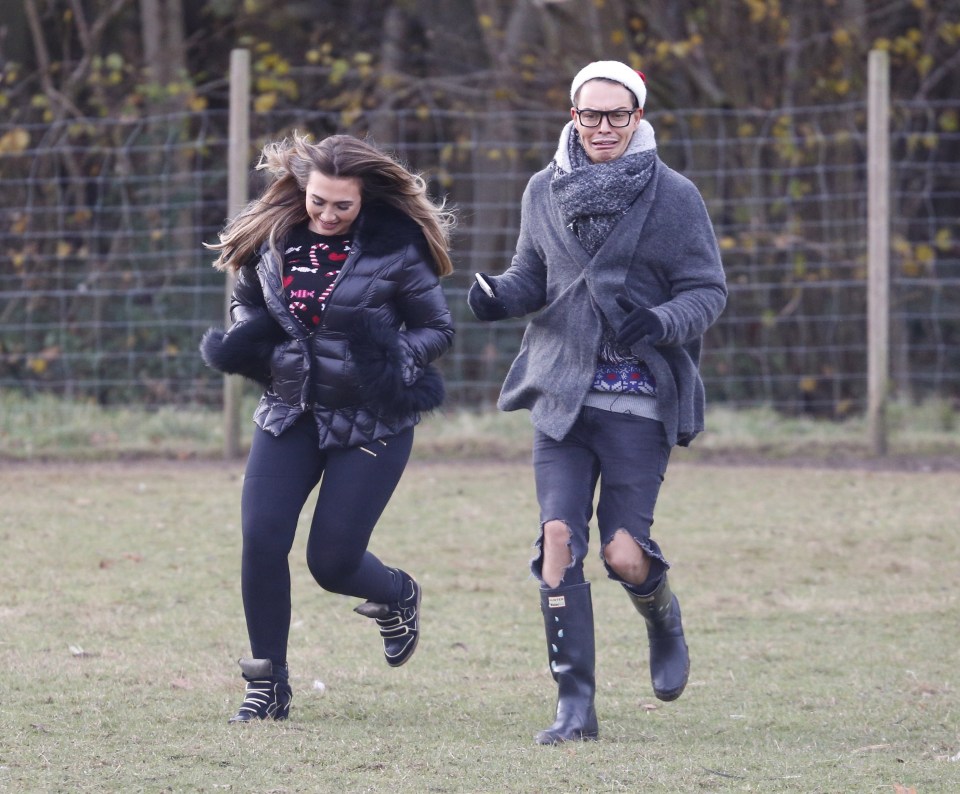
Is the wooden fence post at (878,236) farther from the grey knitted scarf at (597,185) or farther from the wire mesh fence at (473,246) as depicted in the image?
the grey knitted scarf at (597,185)

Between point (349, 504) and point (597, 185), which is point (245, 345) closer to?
point (349, 504)

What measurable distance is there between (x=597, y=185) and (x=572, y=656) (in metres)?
1.34

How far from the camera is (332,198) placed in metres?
4.53

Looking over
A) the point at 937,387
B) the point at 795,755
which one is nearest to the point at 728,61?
the point at 937,387

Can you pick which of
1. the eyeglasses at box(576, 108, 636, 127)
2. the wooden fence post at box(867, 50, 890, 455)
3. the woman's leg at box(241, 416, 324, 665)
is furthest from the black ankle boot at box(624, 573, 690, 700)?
the wooden fence post at box(867, 50, 890, 455)

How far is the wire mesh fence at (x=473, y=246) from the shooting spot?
431 inches

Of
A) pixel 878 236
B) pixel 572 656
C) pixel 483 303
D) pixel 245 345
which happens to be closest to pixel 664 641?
pixel 572 656

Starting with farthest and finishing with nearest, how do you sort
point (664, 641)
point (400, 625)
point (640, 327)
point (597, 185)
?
point (400, 625) → point (664, 641) → point (597, 185) → point (640, 327)

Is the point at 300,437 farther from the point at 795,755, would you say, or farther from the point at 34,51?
the point at 34,51

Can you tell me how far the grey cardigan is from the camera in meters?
4.39

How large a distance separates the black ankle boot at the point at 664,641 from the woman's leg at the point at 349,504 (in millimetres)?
788

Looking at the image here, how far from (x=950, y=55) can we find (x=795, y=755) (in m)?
10.5

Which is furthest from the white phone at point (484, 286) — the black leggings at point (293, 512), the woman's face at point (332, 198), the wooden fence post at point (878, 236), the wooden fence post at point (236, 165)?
the wooden fence post at point (878, 236)

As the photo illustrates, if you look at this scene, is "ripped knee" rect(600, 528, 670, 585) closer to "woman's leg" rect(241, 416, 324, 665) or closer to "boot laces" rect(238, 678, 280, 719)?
"woman's leg" rect(241, 416, 324, 665)
